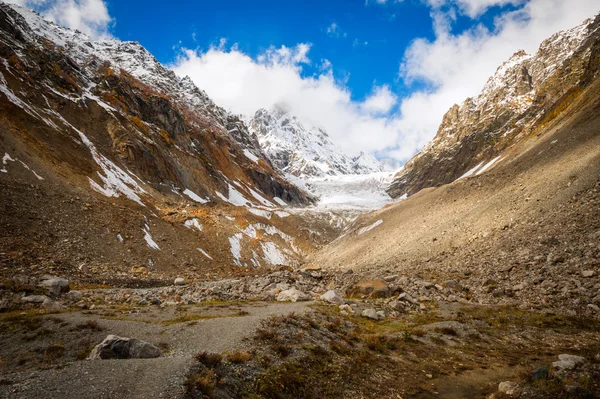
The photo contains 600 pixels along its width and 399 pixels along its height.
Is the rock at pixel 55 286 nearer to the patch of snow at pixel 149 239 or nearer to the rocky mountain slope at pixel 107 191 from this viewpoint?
the rocky mountain slope at pixel 107 191

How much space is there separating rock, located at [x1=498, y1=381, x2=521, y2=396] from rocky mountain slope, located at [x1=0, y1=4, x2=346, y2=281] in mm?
29787

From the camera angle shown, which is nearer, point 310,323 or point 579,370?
→ point 579,370

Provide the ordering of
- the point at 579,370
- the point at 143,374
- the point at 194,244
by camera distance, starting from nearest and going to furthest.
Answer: the point at 143,374
the point at 579,370
the point at 194,244

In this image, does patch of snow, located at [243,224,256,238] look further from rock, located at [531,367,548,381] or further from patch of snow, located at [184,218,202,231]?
rock, located at [531,367,548,381]

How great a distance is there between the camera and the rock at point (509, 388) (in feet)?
30.3

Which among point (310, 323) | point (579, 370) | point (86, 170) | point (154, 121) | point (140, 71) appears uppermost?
point (140, 71)

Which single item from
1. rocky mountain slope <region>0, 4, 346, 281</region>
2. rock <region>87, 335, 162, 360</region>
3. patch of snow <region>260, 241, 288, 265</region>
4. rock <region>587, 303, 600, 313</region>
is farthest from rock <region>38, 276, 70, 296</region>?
patch of snow <region>260, 241, 288, 265</region>

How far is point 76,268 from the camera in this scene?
2798 centimetres

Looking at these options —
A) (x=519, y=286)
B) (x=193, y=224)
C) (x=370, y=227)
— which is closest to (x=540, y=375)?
(x=519, y=286)

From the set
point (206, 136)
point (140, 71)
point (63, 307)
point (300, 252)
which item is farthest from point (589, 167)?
point (140, 71)

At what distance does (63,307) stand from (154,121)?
11625 centimetres

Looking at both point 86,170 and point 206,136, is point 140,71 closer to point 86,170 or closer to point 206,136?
point 206,136

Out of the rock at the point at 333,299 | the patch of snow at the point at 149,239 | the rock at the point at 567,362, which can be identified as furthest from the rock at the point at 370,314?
the patch of snow at the point at 149,239

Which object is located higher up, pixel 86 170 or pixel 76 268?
pixel 86 170
